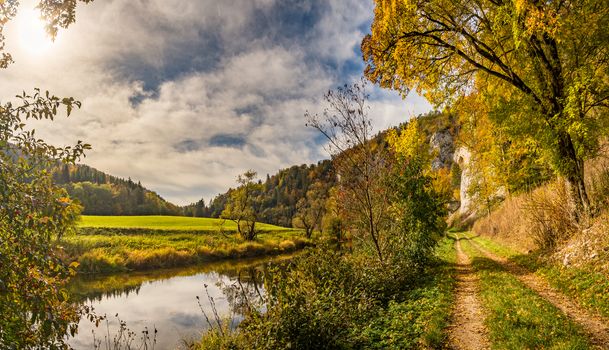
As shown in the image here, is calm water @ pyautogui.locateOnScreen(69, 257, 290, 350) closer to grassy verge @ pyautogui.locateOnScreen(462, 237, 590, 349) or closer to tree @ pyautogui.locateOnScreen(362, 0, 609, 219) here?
grassy verge @ pyautogui.locateOnScreen(462, 237, 590, 349)

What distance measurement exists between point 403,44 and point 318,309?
9232 millimetres

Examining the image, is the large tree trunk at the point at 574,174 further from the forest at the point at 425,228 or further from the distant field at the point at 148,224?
the distant field at the point at 148,224

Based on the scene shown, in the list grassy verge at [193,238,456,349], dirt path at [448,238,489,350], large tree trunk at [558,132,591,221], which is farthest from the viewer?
large tree trunk at [558,132,591,221]

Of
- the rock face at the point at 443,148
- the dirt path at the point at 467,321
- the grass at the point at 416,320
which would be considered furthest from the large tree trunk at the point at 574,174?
the rock face at the point at 443,148

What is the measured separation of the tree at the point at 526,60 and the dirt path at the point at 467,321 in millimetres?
5212

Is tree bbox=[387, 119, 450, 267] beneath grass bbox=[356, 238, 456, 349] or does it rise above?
above

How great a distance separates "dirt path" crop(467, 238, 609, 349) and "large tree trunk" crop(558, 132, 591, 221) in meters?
2.89

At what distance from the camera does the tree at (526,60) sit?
400 inches

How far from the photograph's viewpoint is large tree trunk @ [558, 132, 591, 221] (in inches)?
453

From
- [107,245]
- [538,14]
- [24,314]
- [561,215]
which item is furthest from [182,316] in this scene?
[107,245]

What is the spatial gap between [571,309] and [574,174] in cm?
616

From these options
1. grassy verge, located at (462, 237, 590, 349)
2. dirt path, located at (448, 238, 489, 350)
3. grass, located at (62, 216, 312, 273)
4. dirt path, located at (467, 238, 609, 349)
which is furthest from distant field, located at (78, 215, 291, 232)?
grassy verge, located at (462, 237, 590, 349)

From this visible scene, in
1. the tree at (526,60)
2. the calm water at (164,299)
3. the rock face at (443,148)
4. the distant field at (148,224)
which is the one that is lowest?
the calm water at (164,299)

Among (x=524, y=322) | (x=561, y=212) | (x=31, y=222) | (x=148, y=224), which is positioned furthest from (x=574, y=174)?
(x=148, y=224)
